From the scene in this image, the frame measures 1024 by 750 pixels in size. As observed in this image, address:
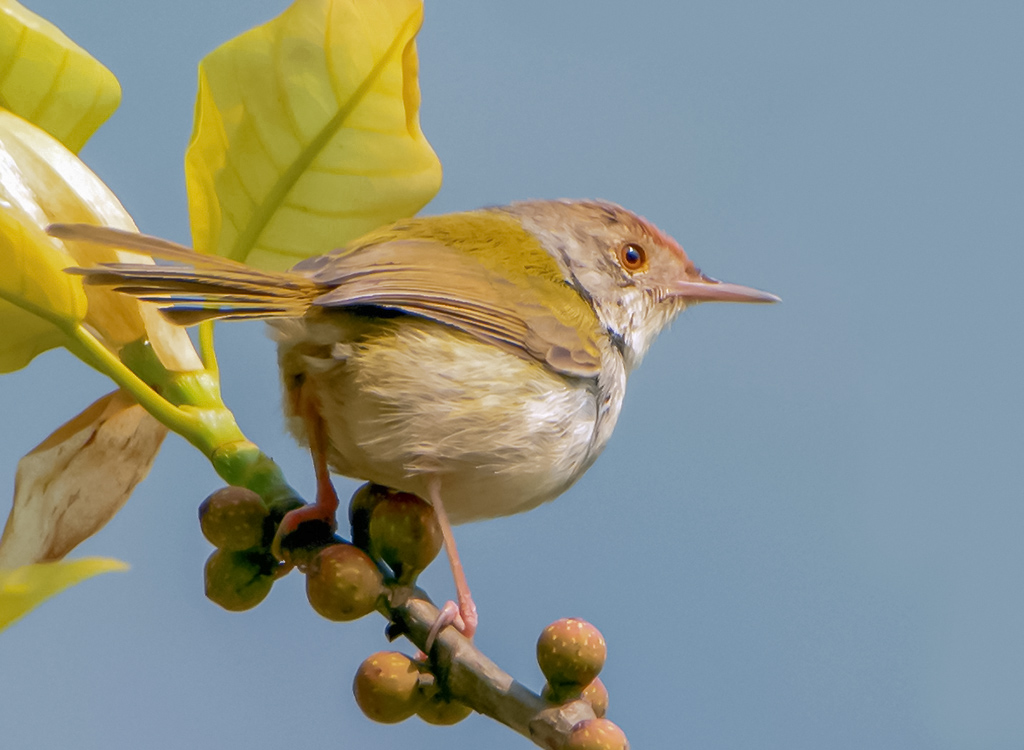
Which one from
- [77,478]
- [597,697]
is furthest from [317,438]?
[597,697]

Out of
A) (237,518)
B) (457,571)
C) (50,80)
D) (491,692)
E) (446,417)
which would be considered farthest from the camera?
(446,417)

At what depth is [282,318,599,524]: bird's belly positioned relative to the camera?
1842 millimetres

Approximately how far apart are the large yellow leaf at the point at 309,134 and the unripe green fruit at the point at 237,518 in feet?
1.37

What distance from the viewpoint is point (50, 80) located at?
1532mm

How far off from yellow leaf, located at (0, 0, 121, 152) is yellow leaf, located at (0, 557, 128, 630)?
2.46 feet

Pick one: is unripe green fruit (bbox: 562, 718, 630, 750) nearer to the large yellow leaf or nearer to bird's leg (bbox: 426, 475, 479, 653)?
bird's leg (bbox: 426, 475, 479, 653)

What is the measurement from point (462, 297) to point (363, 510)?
1.92ft

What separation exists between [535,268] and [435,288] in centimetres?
42

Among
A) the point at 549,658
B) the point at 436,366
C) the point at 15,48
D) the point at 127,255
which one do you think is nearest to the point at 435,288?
the point at 436,366

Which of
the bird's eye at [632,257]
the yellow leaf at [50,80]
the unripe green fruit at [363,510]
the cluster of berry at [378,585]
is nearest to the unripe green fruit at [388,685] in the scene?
the cluster of berry at [378,585]

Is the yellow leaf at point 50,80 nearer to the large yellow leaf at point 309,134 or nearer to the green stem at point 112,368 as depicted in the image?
the large yellow leaf at point 309,134

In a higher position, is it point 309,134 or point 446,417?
point 309,134

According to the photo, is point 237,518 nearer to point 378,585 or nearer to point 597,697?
point 378,585

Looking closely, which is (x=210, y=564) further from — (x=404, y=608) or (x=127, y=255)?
(x=127, y=255)
